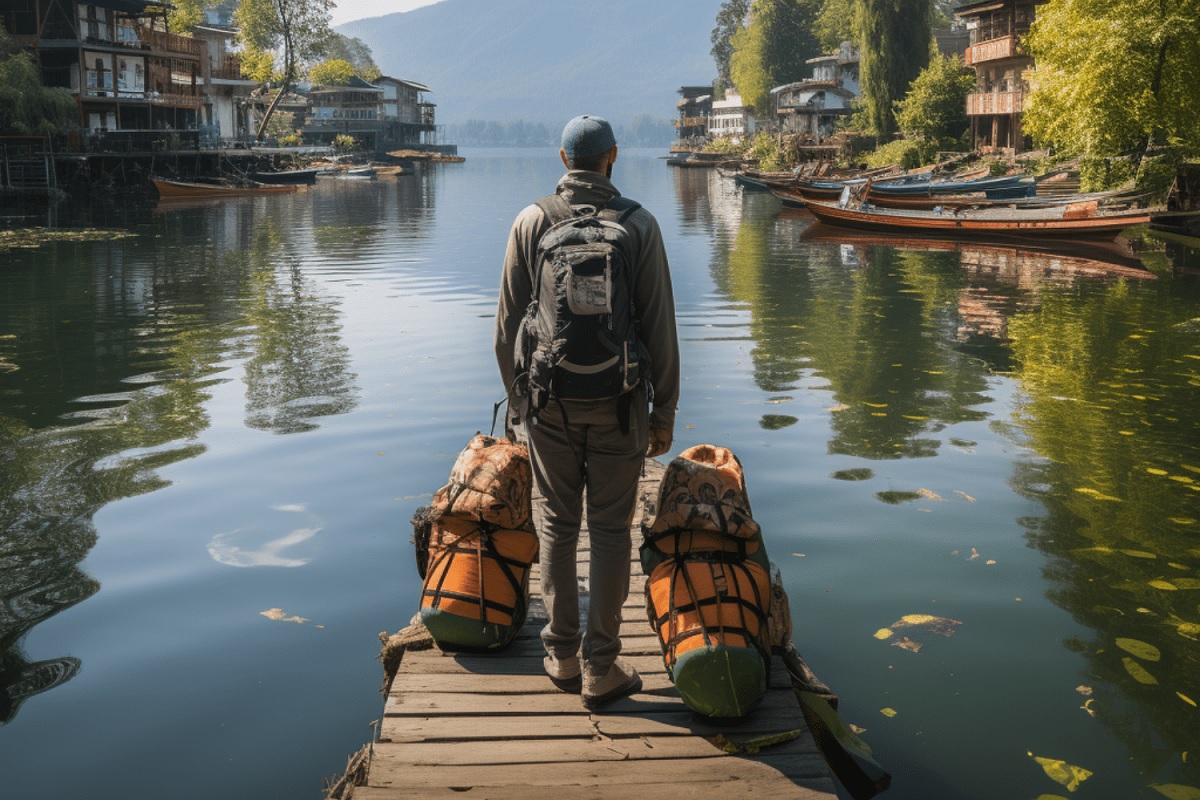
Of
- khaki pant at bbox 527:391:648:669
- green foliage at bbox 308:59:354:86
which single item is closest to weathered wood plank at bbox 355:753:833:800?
khaki pant at bbox 527:391:648:669

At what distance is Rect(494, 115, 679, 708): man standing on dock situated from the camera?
4.84 meters

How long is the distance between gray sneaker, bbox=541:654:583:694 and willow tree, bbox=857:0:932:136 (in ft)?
217

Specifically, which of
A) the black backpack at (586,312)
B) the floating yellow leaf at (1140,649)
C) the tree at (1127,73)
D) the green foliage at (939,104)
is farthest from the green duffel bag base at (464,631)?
the green foliage at (939,104)

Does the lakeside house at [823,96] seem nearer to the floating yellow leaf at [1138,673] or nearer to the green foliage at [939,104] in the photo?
the green foliage at [939,104]

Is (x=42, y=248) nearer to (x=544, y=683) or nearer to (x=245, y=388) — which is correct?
(x=245, y=388)

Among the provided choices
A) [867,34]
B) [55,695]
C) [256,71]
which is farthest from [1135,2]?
[256,71]

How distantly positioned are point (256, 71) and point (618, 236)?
290 feet

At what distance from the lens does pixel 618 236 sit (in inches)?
190

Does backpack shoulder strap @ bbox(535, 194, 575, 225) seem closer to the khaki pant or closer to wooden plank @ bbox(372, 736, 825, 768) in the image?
the khaki pant

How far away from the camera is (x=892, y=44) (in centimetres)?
6631

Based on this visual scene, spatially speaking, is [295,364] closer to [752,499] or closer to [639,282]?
[752,499]

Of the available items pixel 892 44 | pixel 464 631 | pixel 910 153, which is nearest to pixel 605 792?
pixel 464 631

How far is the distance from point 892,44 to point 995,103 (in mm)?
12714

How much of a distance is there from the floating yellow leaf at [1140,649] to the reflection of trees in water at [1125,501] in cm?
4
